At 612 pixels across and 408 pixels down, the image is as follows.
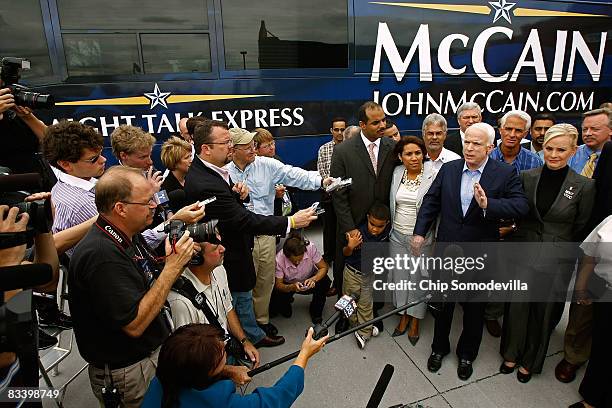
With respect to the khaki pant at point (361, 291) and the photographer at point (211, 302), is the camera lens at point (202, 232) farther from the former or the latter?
the khaki pant at point (361, 291)

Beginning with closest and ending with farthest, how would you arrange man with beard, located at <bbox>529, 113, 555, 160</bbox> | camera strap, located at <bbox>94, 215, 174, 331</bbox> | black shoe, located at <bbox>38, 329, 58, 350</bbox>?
camera strap, located at <bbox>94, 215, 174, 331</bbox> < black shoe, located at <bbox>38, 329, 58, 350</bbox> < man with beard, located at <bbox>529, 113, 555, 160</bbox>

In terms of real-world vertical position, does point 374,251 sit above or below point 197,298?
below

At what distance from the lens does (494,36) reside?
18.3ft

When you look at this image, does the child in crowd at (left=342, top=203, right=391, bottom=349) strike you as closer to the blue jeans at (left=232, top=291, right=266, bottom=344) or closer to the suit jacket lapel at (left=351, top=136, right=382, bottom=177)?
the suit jacket lapel at (left=351, top=136, right=382, bottom=177)

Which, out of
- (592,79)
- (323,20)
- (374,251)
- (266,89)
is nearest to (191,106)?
(266,89)

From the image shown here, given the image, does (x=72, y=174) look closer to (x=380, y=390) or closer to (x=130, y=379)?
(x=130, y=379)

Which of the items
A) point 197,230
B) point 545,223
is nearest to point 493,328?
point 545,223

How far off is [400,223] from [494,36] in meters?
3.98

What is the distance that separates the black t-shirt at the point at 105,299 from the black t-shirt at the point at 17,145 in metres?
2.05

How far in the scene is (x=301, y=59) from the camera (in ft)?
16.8

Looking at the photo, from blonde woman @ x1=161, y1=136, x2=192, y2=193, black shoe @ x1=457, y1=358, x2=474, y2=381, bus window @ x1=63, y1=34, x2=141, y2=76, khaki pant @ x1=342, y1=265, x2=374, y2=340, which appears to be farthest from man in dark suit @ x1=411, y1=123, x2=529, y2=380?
bus window @ x1=63, y1=34, x2=141, y2=76

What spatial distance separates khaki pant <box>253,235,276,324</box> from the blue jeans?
288mm

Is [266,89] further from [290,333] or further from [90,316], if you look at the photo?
[90,316]

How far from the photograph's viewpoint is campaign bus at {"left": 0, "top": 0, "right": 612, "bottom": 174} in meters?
4.47
